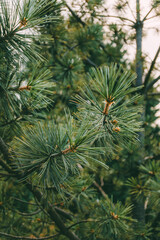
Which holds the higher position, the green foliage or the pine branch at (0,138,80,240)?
the green foliage

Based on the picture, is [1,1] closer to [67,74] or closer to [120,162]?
[67,74]

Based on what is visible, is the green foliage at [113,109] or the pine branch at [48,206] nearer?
the green foliage at [113,109]

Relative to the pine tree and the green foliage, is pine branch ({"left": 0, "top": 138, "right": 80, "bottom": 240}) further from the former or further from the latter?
the green foliage

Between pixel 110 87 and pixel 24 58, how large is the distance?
0.47 metres

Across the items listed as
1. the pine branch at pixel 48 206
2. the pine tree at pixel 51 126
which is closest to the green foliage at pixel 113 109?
the pine tree at pixel 51 126

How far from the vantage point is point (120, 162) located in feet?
8.27

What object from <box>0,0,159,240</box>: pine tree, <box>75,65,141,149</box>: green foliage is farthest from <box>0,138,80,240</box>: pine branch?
<box>75,65,141,149</box>: green foliage

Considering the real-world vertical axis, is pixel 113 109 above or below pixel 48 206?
above

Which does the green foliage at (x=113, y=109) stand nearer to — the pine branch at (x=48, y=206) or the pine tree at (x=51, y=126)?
the pine tree at (x=51, y=126)

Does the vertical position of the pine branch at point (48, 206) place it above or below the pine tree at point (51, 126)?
below

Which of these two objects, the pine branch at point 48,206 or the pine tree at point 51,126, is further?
the pine branch at point 48,206

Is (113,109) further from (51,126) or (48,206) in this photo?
(48,206)

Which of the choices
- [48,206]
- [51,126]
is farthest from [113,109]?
[48,206]

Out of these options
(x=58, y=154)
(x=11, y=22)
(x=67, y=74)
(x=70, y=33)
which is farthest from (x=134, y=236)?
(x=70, y=33)
